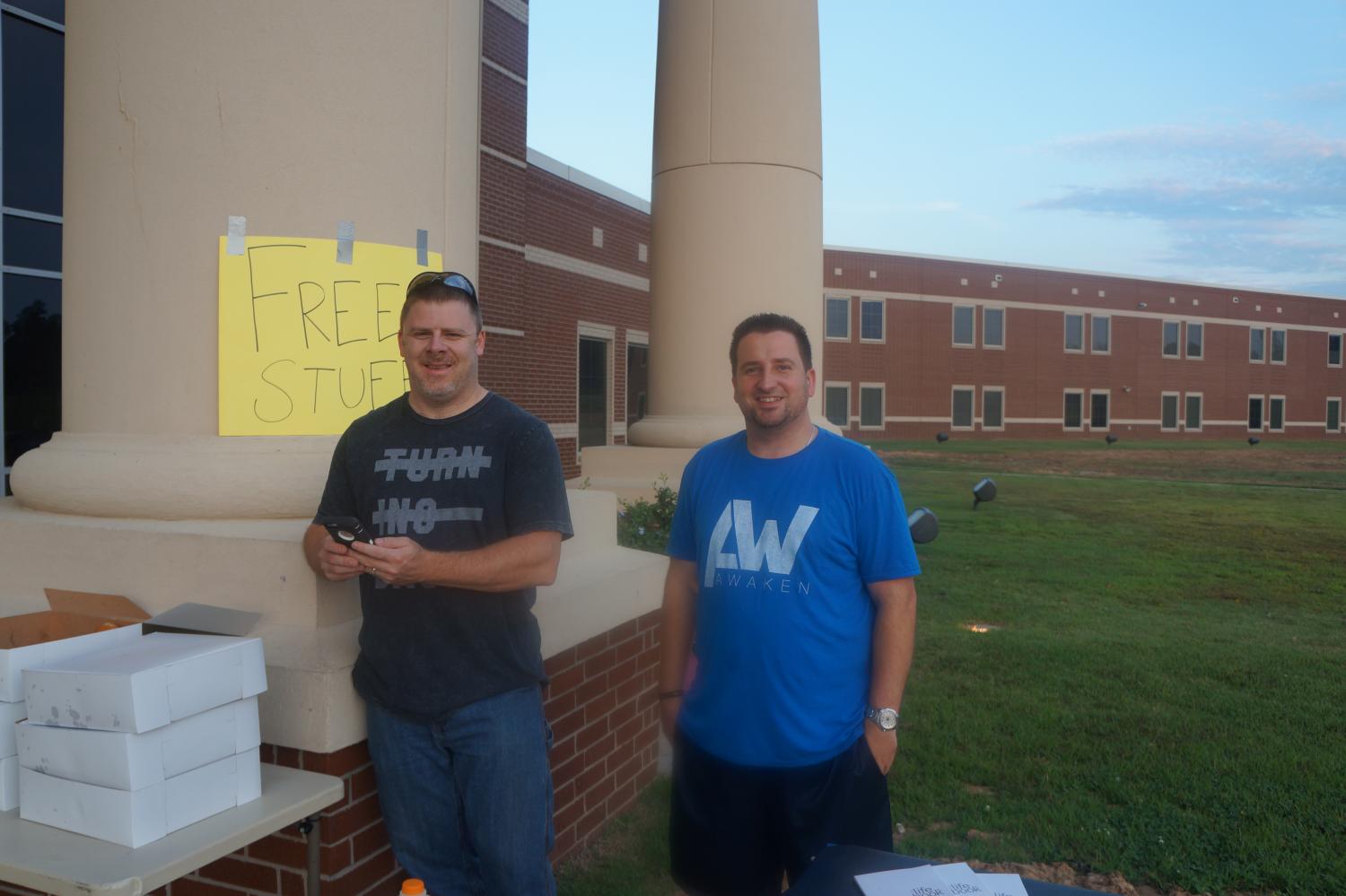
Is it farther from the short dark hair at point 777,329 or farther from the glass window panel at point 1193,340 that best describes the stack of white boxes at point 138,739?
the glass window panel at point 1193,340

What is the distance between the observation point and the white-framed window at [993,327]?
4609 cm

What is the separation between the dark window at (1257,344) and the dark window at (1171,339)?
531cm

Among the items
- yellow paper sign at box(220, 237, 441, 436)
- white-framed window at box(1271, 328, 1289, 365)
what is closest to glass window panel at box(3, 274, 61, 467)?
yellow paper sign at box(220, 237, 441, 436)

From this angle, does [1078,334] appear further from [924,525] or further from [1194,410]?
[924,525]

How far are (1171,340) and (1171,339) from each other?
5cm

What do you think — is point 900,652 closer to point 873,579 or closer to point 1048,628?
point 873,579

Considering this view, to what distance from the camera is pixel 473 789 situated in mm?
2457

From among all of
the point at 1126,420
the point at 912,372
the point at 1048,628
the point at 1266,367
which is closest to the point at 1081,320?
the point at 1126,420

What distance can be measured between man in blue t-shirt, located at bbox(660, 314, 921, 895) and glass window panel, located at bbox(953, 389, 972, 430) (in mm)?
45092

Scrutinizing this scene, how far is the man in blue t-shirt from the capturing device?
8.27 ft

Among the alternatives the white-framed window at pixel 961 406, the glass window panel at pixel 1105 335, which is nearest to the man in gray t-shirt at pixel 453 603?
the white-framed window at pixel 961 406

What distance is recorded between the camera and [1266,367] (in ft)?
175

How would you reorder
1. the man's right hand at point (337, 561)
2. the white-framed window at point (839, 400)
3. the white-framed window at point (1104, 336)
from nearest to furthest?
the man's right hand at point (337, 561), the white-framed window at point (839, 400), the white-framed window at point (1104, 336)

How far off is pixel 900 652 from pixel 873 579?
0.20 meters
